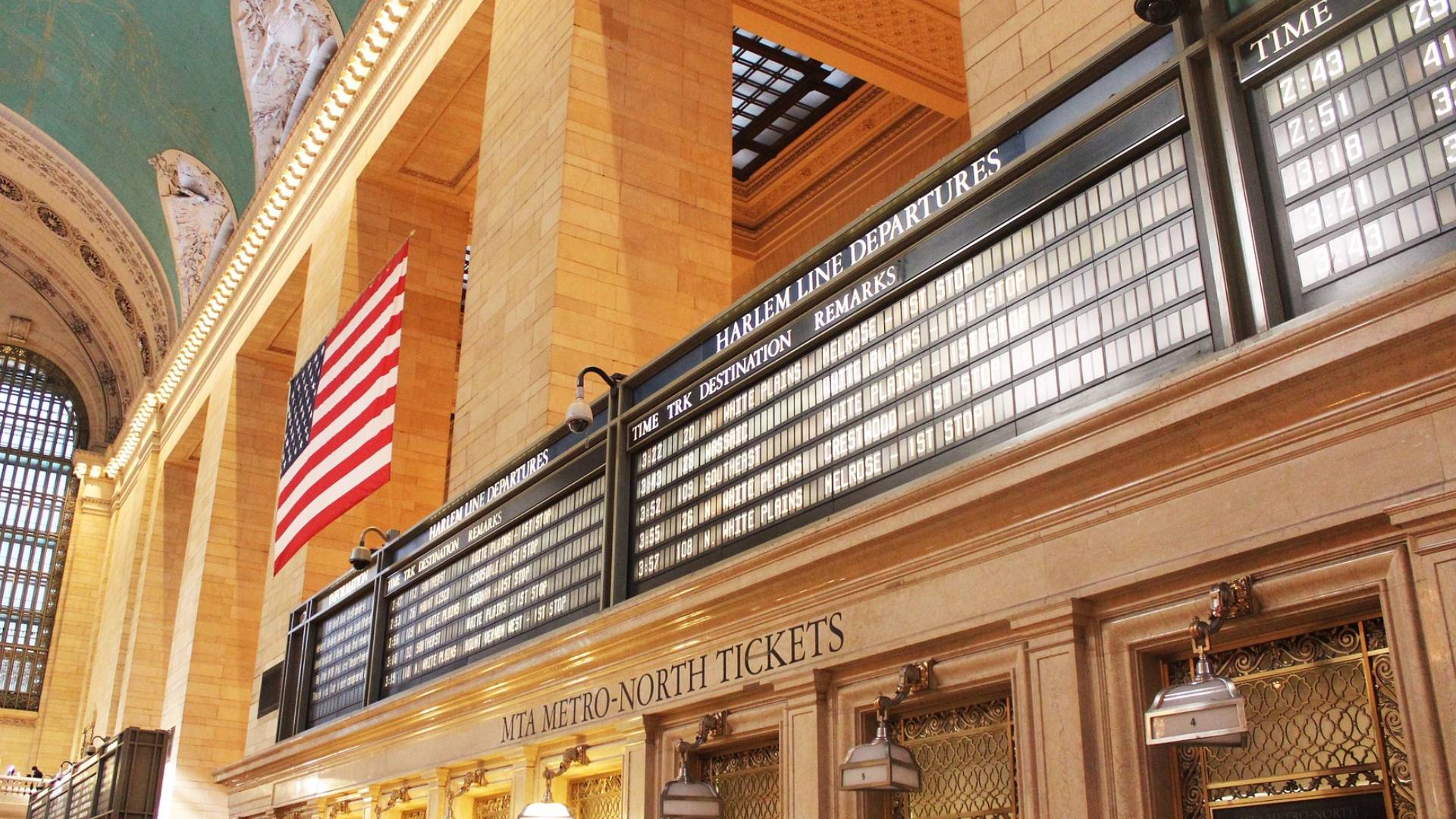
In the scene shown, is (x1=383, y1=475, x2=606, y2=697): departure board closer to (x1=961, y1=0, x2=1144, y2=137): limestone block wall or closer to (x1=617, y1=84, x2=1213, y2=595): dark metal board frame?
(x1=617, y1=84, x2=1213, y2=595): dark metal board frame

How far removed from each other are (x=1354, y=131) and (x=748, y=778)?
354cm

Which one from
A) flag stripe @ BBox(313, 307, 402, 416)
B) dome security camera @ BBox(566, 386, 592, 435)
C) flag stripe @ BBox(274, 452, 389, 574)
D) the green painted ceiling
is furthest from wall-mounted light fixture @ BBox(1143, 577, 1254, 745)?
the green painted ceiling

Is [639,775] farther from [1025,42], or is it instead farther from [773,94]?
[773,94]

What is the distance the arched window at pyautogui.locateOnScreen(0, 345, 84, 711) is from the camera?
34.7 m

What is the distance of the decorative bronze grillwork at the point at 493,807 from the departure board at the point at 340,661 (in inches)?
83.1

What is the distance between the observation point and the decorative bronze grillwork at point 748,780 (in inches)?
209

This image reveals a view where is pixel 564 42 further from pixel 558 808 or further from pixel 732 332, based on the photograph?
pixel 558 808

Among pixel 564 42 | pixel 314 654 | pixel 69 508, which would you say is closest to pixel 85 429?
pixel 69 508

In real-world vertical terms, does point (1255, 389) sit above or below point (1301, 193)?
below

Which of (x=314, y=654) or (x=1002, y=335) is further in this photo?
(x=314, y=654)

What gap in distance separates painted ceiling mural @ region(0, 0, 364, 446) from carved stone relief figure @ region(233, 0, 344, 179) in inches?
1.0

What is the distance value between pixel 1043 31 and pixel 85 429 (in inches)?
1461

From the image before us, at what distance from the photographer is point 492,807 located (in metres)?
7.64

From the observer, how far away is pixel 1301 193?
3561 millimetres
